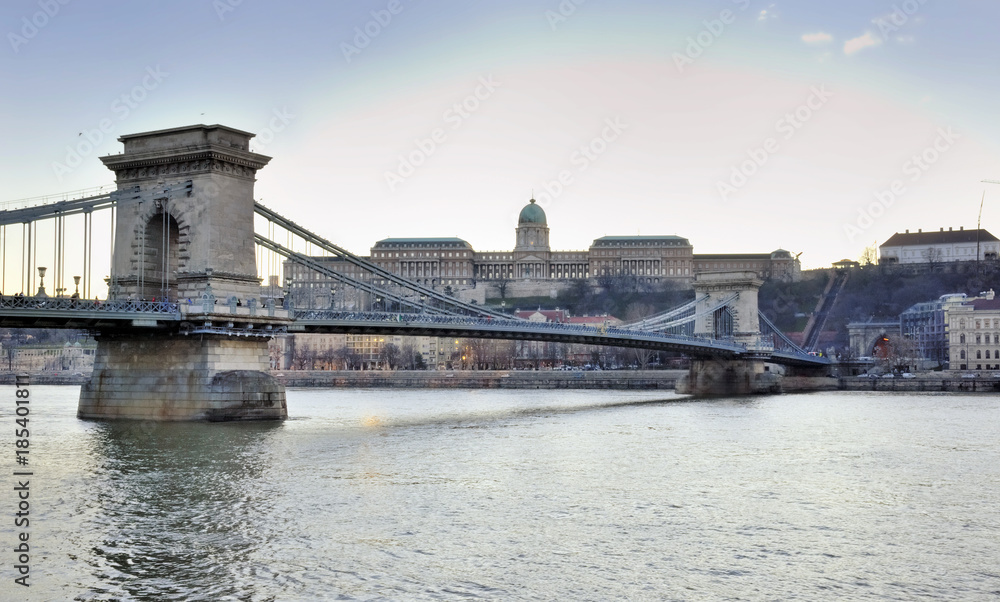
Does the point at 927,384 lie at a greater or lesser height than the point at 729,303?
Result: lesser

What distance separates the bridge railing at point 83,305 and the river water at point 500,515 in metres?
3.22

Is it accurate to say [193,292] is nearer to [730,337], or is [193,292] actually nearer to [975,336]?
[730,337]

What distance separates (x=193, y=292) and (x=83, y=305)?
11.0 ft

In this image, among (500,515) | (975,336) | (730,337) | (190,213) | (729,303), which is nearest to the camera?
(500,515)

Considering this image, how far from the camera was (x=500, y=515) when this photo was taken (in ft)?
53.6

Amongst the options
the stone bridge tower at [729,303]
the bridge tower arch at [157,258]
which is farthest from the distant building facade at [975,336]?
the bridge tower arch at [157,258]

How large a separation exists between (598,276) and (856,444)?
125154 mm

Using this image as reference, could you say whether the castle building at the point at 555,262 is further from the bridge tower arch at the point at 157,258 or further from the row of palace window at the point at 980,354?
the bridge tower arch at the point at 157,258

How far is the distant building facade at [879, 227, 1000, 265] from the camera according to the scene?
133000mm

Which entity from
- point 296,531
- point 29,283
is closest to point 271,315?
point 29,283

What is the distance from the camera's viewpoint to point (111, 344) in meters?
30.9

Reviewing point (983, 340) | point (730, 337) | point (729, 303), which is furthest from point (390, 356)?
point (983, 340)

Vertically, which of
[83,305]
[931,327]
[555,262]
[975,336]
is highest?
[555,262]

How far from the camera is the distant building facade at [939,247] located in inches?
5236
